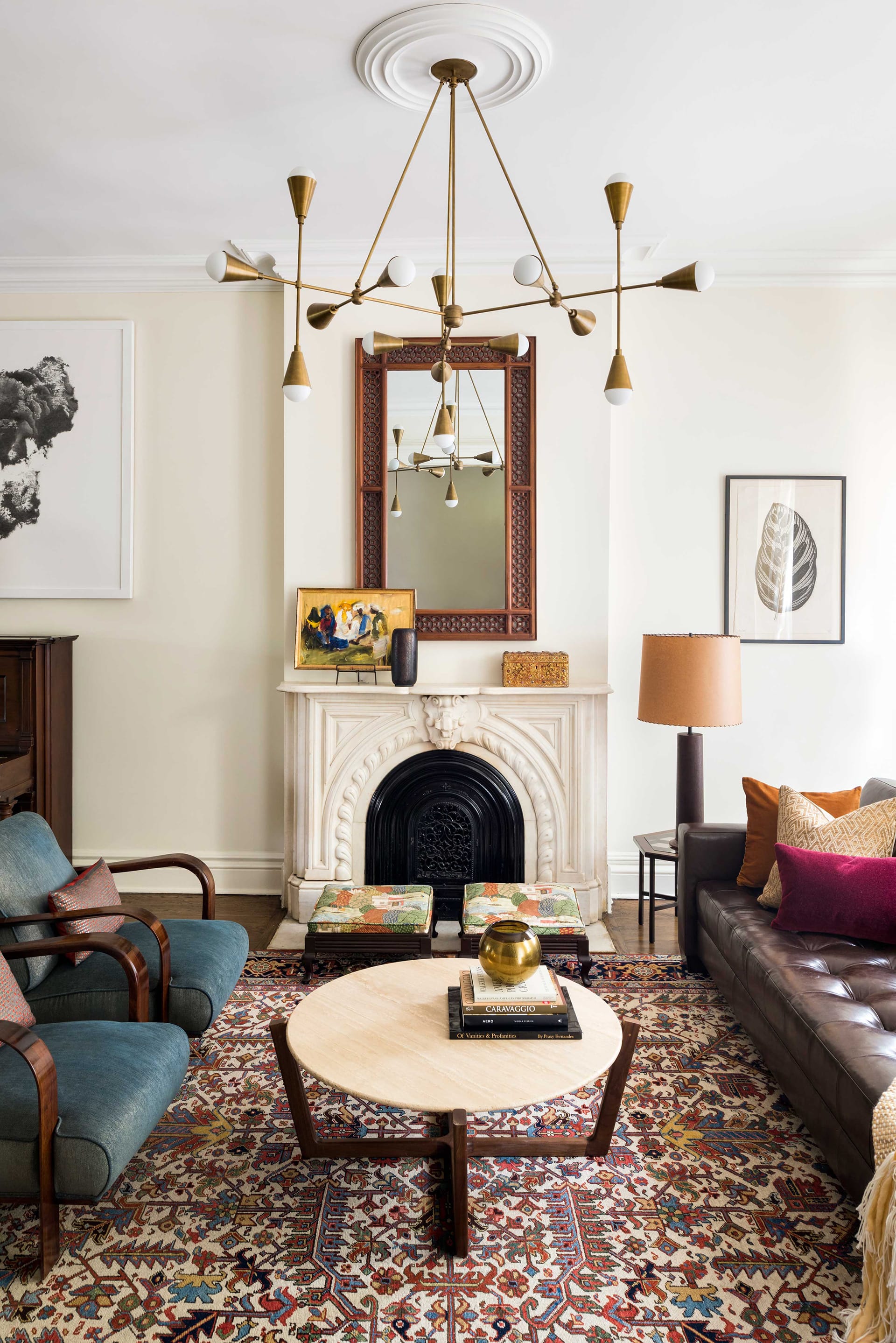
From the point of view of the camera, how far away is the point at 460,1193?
198cm

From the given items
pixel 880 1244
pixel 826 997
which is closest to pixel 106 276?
pixel 826 997

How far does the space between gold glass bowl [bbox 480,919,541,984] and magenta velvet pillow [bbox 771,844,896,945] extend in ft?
3.32

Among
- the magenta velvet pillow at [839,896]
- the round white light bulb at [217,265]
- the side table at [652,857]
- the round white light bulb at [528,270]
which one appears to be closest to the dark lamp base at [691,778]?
the side table at [652,857]

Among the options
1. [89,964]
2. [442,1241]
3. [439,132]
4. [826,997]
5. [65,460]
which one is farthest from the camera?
[65,460]

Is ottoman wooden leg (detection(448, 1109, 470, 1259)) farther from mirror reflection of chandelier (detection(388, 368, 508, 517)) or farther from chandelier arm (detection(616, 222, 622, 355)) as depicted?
mirror reflection of chandelier (detection(388, 368, 508, 517))

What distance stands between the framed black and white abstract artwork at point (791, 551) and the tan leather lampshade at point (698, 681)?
2.46 ft

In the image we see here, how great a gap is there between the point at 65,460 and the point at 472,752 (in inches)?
102

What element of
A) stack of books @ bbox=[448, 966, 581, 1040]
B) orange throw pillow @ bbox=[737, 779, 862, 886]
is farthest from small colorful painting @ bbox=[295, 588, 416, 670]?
stack of books @ bbox=[448, 966, 581, 1040]

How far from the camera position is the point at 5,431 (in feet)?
14.8

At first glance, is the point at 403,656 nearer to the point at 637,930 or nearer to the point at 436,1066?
the point at 637,930

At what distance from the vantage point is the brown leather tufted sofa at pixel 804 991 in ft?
6.77

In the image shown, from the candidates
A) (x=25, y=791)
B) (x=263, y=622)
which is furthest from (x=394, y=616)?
(x=25, y=791)

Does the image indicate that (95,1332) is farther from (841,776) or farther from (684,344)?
(684,344)

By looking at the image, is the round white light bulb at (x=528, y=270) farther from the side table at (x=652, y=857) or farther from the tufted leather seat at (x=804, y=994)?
the side table at (x=652, y=857)
